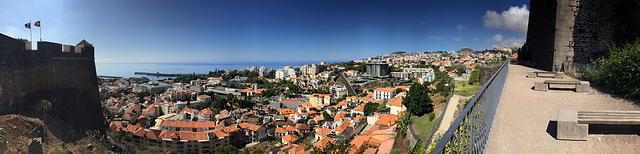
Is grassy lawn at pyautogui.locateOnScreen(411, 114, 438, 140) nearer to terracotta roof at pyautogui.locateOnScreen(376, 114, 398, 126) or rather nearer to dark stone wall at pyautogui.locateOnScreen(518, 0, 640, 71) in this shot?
dark stone wall at pyautogui.locateOnScreen(518, 0, 640, 71)

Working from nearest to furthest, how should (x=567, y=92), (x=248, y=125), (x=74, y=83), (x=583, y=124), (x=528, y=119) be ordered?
(x=583, y=124) → (x=528, y=119) → (x=567, y=92) → (x=74, y=83) → (x=248, y=125)

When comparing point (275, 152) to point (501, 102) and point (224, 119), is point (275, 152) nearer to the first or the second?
point (224, 119)

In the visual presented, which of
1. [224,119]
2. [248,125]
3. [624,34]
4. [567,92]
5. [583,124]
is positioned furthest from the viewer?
[224,119]

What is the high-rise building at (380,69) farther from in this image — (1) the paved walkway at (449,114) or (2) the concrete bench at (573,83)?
(2) the concrete bench at (573,83)

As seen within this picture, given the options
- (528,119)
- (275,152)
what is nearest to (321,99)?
Answer: (275,152)

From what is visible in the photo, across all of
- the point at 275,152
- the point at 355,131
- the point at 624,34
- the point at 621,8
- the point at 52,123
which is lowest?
the point at 275,152

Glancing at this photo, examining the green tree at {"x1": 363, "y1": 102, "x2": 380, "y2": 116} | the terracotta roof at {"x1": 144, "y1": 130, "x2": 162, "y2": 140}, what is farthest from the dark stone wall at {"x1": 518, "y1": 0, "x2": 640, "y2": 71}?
the terracotta roof at {"x1": 144, "y1": 130, "x2": 162, "y2": 140}

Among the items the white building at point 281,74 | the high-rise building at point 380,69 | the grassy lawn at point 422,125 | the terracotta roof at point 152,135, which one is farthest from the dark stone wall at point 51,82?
the white building at point 281,74
